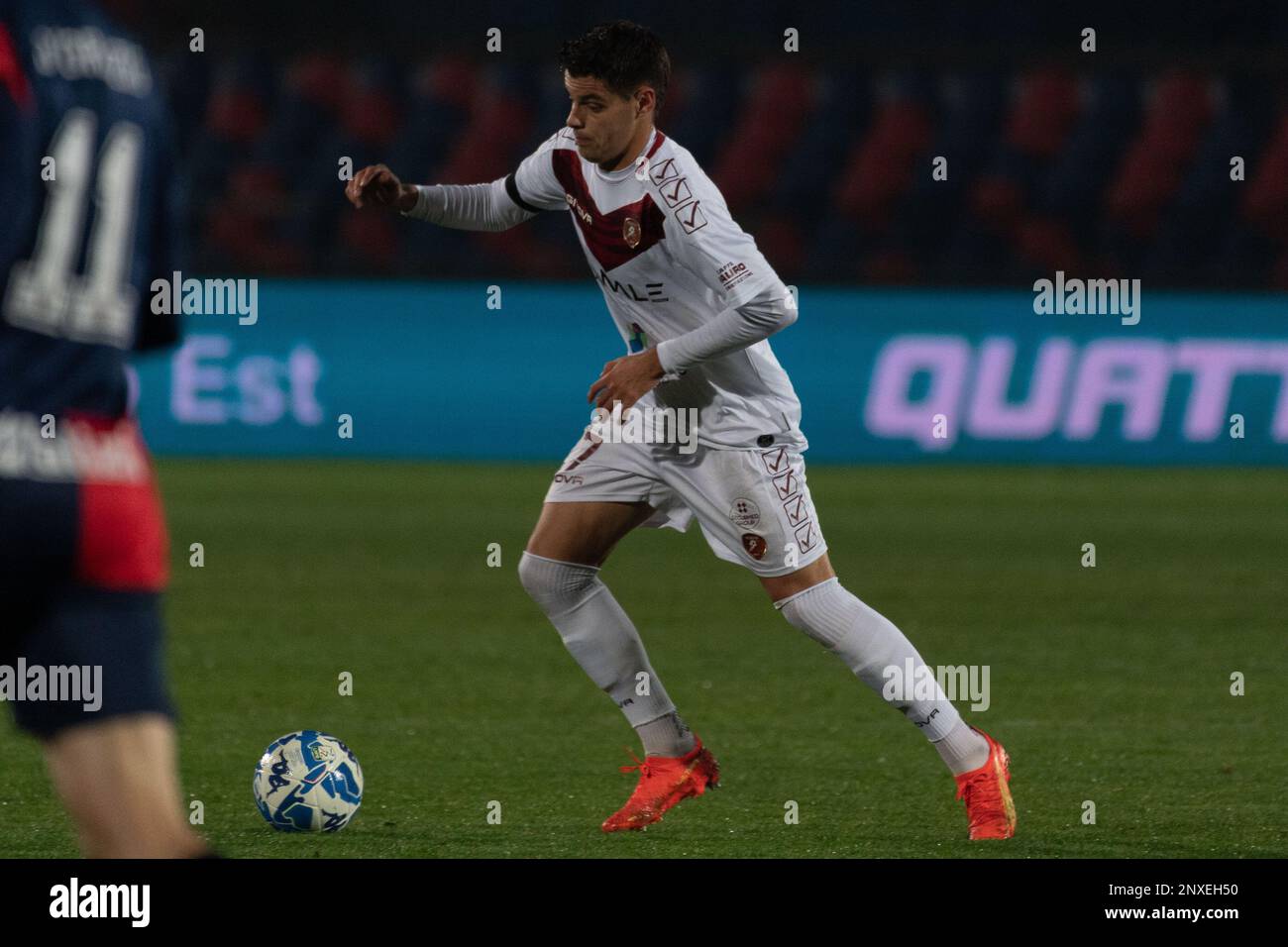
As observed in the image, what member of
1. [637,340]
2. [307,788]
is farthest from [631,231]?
[307,788]

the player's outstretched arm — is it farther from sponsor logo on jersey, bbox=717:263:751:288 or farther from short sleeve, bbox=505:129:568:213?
sponsor logo on jersey, bbox=717:263:751:288

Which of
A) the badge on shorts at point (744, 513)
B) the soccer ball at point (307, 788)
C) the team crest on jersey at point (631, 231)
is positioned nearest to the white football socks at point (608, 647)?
the badge on shorts at point (744, 513)

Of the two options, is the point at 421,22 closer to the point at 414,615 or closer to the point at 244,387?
the point at 244,387

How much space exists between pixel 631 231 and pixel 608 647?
109 cm

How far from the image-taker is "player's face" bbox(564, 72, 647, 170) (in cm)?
520

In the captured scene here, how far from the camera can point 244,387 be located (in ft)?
52.4

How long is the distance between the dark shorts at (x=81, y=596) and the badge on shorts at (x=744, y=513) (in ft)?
8.95

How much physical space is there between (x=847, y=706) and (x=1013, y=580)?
11.4 ft

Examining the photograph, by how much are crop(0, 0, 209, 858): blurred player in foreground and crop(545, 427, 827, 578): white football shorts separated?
2.72 meters

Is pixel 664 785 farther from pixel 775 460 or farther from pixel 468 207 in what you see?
pixel 468 207

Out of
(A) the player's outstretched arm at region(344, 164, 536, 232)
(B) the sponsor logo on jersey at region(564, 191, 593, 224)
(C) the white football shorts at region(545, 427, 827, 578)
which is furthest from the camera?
(A) the player's outstretched arm at region(344, 164, 536, 232)

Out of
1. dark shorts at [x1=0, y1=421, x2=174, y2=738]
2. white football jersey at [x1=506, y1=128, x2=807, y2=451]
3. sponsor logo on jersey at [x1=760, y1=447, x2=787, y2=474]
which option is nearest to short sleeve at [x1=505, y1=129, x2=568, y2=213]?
white football jersey at [x1=506, y1=128, x2=807, y2=451]

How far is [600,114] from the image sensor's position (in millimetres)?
5211
